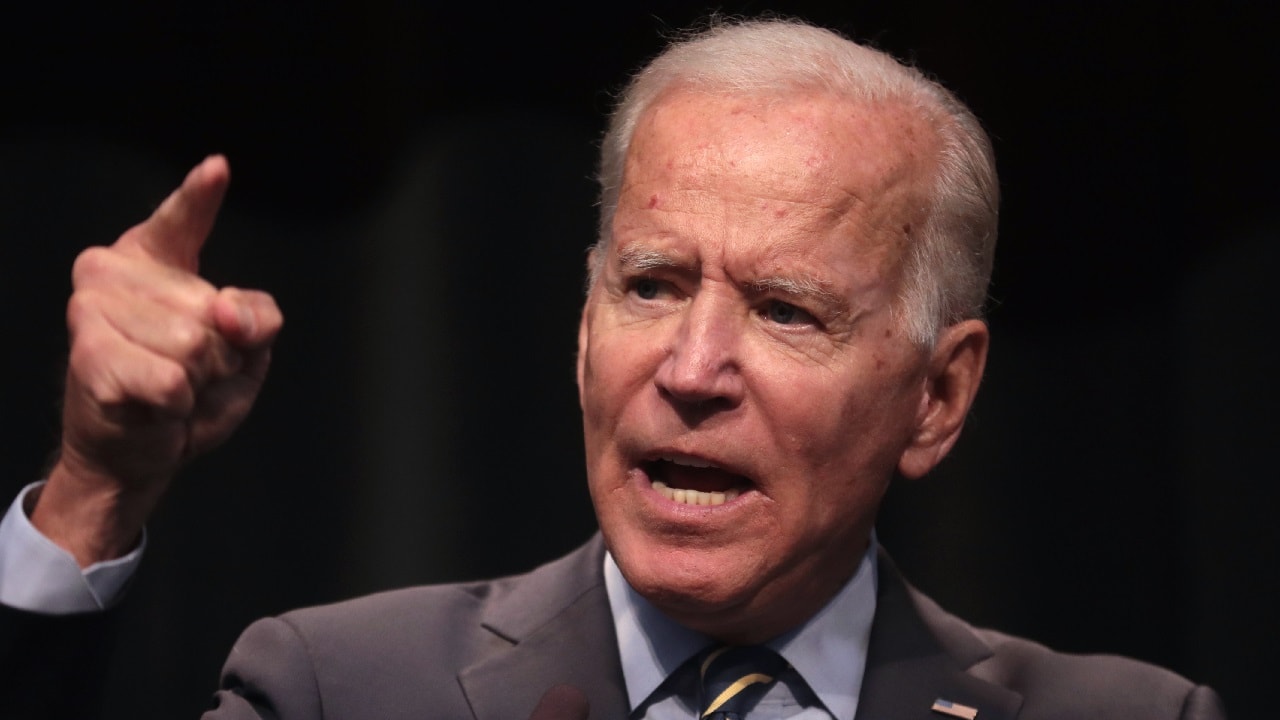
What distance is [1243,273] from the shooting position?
3.14 metres

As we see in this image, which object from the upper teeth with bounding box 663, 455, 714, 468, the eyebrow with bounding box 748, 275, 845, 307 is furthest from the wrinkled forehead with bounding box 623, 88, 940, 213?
the upper teeth with bounding box 663, 455, 714, 468

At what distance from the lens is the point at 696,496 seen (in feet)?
6.57

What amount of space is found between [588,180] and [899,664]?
132cm

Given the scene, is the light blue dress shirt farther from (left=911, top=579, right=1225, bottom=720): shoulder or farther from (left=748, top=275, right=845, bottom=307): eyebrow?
(left=748, top=275, right=845, bottom=307): eyebrow

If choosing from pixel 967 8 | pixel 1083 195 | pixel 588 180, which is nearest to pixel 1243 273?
pixel 1083 195

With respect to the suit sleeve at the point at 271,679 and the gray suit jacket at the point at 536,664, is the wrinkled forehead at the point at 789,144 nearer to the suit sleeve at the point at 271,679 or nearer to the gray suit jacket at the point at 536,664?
the gray suit jacket at the point at 536,664

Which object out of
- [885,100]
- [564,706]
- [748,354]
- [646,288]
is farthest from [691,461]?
[885,100]

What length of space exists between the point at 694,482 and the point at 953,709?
0.54 m

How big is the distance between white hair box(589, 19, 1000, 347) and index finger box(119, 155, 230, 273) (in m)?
0.72

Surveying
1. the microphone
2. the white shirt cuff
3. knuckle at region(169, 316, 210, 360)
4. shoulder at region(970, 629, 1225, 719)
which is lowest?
shoulder at region(970, 629, 1225, 719)

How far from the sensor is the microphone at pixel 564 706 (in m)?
1.76

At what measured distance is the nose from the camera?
1.93m

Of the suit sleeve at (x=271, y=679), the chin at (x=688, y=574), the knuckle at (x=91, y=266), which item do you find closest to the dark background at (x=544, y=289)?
the suit sleeve at (x=271, y=679)

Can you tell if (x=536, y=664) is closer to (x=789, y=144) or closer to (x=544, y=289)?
(x=789, y=144)
